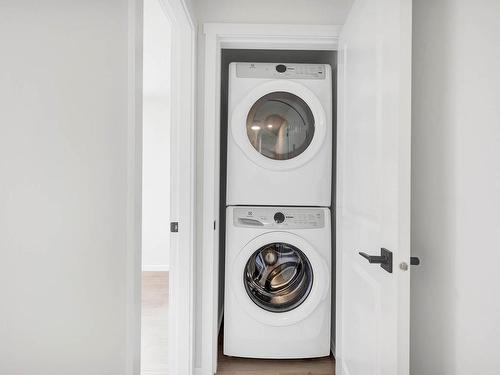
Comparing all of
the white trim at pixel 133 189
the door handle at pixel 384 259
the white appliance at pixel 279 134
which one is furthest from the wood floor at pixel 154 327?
the door handle at pixel 384 259

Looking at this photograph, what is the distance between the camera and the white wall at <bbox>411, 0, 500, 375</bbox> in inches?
34.7

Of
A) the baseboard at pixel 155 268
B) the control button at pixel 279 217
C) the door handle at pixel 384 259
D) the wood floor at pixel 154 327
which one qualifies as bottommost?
the wood floor at pixel 154 327

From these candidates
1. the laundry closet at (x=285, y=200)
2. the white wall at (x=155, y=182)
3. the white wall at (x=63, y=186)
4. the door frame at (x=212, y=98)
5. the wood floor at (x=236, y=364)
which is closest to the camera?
the white wall at (x=63, y=186)

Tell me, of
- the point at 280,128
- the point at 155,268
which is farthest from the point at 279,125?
the point at 155,268

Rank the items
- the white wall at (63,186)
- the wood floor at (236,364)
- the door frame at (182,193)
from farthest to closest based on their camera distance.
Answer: the wood floor at (236,364), the door frame at (182,193), the white wall at (63,186)

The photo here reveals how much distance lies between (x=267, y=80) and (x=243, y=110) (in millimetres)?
234

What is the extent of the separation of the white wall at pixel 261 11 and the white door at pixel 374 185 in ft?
0.90

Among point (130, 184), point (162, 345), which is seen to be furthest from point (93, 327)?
point (162, 345)

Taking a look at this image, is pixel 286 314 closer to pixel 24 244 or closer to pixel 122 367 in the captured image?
pixel 122 367

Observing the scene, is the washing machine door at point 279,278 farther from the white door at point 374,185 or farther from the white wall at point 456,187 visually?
the white wall at point 456,187

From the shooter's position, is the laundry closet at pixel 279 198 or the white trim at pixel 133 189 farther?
the laundry closet at pixel 279 198

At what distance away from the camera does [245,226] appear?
1991mm

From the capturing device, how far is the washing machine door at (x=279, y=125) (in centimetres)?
196

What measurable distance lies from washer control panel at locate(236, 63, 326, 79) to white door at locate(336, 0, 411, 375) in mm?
274
